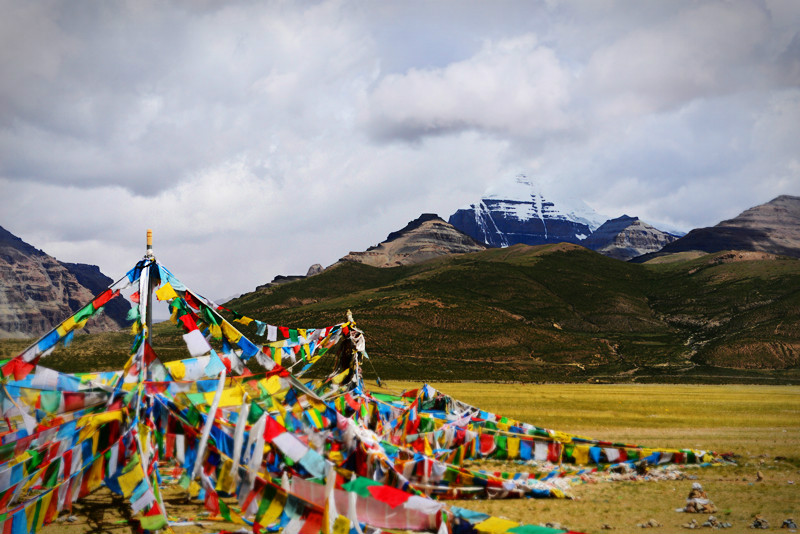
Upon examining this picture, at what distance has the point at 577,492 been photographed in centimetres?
1369

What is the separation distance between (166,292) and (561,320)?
11263cm

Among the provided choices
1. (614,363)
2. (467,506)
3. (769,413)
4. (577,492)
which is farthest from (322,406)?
(614,363)

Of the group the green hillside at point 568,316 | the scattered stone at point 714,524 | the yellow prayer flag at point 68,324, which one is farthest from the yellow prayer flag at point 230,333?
the green hillside at point 568,316

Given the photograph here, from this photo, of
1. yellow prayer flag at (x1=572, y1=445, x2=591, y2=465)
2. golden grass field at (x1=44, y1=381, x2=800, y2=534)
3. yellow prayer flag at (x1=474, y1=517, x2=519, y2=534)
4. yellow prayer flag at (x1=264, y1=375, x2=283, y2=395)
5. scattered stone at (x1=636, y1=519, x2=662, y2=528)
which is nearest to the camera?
yellow prayer flag at (x1=474, y1=517, x2=519, y2=534)

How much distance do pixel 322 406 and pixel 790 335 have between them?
97.2m

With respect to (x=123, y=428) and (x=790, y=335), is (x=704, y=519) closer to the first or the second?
(x=123, y=428)

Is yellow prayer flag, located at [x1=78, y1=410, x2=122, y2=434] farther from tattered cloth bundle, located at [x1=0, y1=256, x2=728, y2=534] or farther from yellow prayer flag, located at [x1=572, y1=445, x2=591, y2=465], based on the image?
yellow prayer flag, located at [x1=572, y1=445, x2=591, y2=465]

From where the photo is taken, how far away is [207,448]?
845 centimetres

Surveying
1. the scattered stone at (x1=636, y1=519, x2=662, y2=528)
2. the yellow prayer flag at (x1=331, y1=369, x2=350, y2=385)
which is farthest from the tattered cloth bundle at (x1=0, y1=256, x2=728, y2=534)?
the yellow prayer flag at (x1=331, y1=369, x2=350, y2=385)

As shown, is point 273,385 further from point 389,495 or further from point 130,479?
point 389,495

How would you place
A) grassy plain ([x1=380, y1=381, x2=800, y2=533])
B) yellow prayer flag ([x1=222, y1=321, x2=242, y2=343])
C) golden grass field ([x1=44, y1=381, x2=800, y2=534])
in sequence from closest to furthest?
golden grass field ([x1=44, y1=381, x2=800, y2=534]), yellow prayer flag ([x1=222, y1=321, x2=242, y2=343]), grassy plain ([x1=380, y1=381, x2=800, y2=533])

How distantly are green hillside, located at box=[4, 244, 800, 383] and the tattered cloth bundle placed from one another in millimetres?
48385

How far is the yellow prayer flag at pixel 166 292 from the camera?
11.4 meters

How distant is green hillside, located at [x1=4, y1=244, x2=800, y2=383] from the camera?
78.8m
